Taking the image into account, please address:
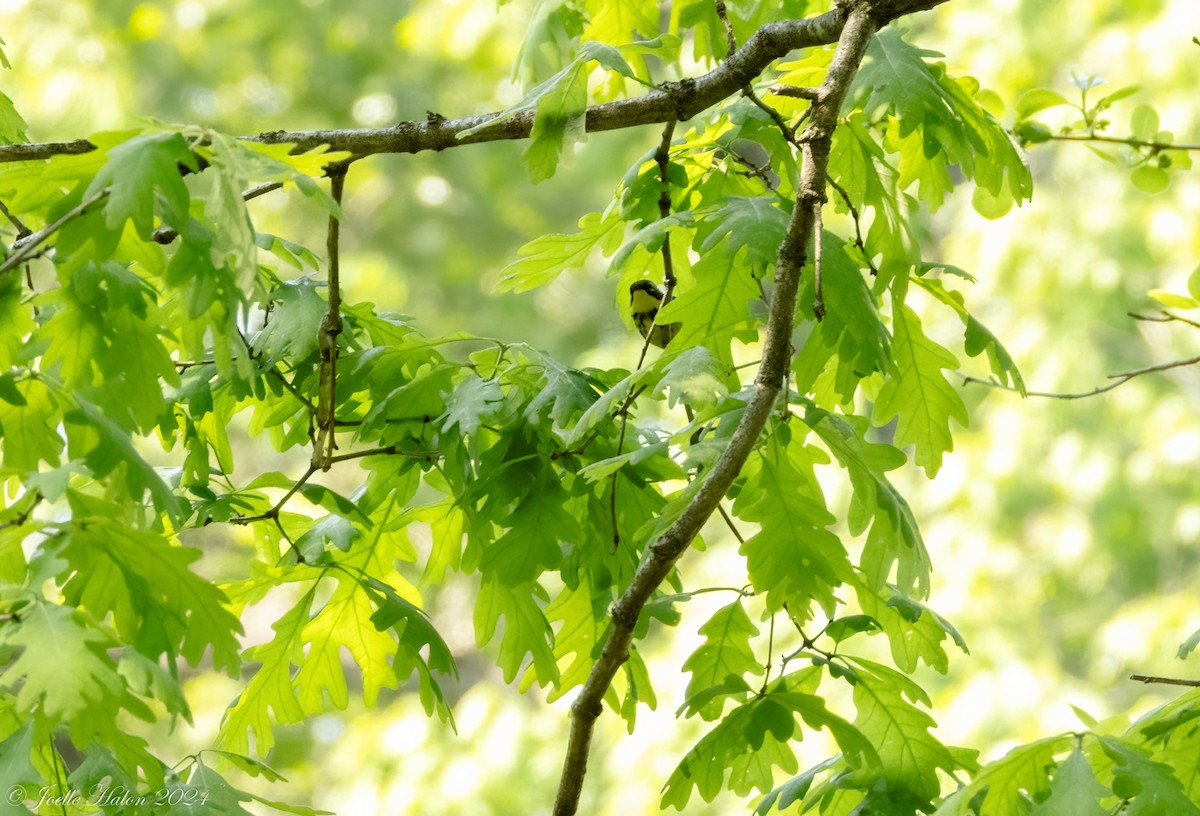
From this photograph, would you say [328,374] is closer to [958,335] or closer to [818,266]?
[818,266]

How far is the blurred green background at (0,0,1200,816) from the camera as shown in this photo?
3.05 meters

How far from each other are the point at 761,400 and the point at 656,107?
33 cm

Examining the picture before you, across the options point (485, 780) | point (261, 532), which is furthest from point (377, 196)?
point (261, 532)

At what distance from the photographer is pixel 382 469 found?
3.01 ft

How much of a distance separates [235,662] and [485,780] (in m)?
2.86

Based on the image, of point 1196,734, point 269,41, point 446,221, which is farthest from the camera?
point 446,221

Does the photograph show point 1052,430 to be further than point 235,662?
Yes

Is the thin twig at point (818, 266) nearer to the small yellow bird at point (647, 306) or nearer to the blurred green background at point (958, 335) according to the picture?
the small yellow bird at point (647, 306)

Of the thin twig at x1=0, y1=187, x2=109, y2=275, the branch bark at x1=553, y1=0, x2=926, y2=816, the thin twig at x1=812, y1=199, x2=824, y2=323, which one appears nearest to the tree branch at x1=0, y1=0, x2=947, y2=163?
the branch bark at x1=553, y1=0, x2=926, y2=816

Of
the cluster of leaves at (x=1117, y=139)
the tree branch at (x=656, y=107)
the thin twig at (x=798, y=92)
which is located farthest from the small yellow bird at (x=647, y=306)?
the cluster of leaves at (x=1117, y=139)

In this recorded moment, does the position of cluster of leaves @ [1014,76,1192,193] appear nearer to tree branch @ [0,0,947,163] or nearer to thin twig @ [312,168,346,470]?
tree branch @ [0,0,947,163]

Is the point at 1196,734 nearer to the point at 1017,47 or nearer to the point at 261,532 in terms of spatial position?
the point at 261,532

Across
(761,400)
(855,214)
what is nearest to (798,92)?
(855,214)

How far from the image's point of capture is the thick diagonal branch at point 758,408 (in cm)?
70
